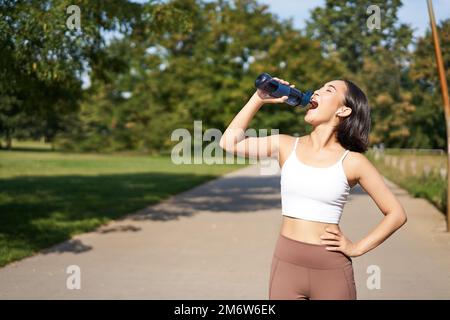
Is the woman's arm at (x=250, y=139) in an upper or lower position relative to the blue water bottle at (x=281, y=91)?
lower

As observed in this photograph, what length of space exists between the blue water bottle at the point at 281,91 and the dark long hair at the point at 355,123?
195 mm

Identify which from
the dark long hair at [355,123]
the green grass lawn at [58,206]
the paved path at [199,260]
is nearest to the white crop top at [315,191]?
the dark long hair at [355,123]

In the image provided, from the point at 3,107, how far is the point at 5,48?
6.24 metres

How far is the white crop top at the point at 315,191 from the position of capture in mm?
2770

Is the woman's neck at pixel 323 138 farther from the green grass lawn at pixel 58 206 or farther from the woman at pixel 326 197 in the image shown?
the green grass lawn at pixel 58 206

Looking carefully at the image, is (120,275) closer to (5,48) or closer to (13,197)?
(5,48)

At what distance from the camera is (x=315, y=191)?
277 centimetres

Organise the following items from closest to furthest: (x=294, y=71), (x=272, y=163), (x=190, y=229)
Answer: (x=190, y=229), (x=272, y=163), (x=294, y=71)

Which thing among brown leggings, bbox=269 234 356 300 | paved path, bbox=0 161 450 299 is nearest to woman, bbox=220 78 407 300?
brown leggings, bbox=269 234 356 300

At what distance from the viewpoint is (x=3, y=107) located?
16094mm

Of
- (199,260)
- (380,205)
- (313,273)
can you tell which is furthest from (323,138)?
(199,260)

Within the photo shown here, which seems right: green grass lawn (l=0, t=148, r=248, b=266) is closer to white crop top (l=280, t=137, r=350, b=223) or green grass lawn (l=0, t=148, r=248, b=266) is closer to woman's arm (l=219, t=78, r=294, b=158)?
woman's arm (l=219, t=78, r=294, b=158)

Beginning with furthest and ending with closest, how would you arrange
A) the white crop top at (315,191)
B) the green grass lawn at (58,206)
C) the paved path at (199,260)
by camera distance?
the green grass lawn at (58,206) → the paved path at (199,260) → the white crop top at (315,191)

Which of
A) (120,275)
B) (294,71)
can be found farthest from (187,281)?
(294,71)
